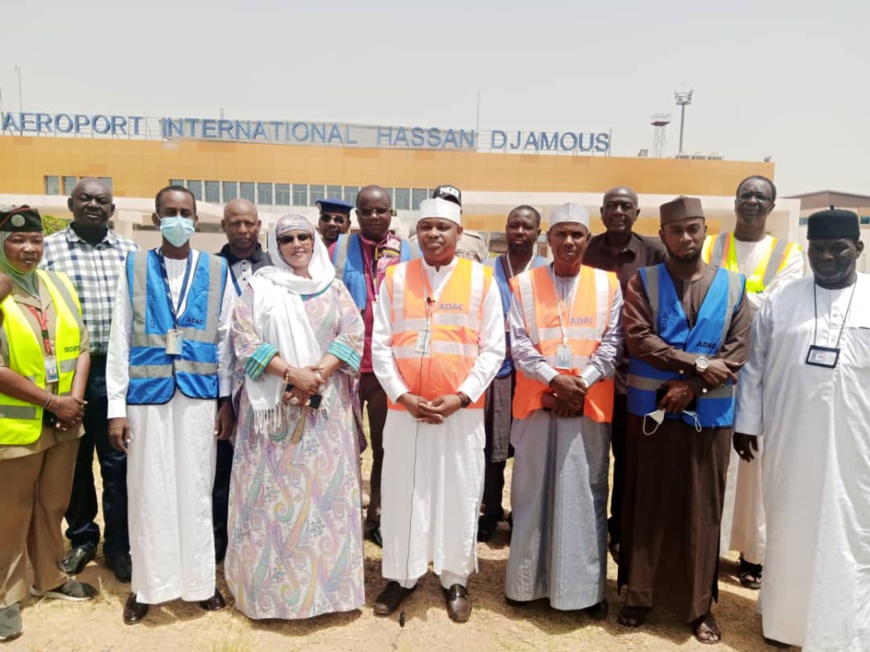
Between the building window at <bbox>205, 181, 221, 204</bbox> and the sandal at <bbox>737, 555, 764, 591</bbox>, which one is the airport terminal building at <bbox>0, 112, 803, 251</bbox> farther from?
the sandal at <bbox>737, 555, 764, 591</bbox>

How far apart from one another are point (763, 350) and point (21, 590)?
14.1ft

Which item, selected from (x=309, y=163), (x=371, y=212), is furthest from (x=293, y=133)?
(x=371, y=212)

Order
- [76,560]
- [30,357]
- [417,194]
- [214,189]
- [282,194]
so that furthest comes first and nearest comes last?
[417,194], [282,194], [214,189], [76,560], [30,357]

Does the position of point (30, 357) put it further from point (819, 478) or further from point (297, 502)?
point (819, 478)

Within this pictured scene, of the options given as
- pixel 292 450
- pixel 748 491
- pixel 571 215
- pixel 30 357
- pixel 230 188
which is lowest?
pixel 748 491

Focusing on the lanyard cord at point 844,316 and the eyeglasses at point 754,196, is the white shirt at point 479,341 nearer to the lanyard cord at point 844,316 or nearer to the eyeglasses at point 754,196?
the lanyard cord at point 844,316

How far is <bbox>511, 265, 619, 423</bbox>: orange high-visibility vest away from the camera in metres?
3.65

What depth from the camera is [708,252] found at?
4566 mm

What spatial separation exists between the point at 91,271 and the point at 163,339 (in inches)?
37.1

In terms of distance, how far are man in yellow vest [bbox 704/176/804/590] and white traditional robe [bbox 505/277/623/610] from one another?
1.16 metres

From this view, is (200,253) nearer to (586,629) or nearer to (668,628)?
(586,629)

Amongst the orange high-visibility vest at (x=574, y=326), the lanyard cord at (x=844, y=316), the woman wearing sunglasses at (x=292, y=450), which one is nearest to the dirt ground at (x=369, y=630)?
the woman wearing sunglasses at (x=292, y=450)

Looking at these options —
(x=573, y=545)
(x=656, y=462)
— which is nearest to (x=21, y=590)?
(x=573, y=545)

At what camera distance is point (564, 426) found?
363 centimetres
